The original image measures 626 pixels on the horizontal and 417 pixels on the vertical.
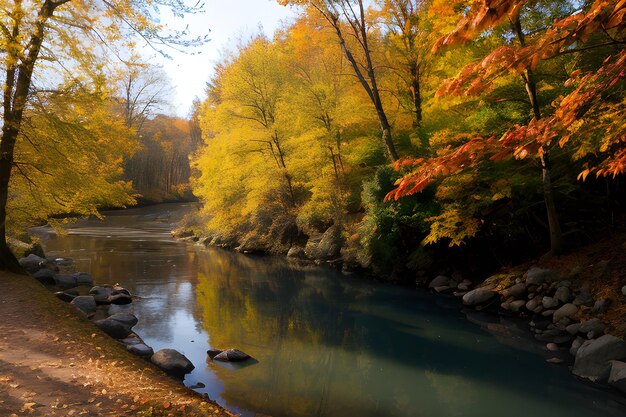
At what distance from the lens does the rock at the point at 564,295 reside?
8727 millimetres

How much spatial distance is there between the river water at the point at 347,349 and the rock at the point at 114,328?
21.8 inches

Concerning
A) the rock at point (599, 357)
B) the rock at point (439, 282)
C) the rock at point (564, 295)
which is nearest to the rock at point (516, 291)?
the rock at point (564, 295)

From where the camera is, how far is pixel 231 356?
7.01 meters

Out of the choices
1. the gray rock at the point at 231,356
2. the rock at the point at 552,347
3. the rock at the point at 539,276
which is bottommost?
the gray rock at the point at 231,356

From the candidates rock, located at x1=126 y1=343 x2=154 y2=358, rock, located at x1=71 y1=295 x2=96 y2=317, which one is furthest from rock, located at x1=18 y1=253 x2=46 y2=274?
rock, located at x1=126 y1=343 x2=154 y2=358

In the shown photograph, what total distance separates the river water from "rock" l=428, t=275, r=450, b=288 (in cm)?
48

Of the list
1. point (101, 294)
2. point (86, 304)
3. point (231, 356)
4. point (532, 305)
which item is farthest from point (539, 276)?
point (101, 294)

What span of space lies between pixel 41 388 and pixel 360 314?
721 centimetres

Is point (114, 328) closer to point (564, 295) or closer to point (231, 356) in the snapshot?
point (231, 356)

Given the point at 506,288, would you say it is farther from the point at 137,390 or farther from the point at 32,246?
the point at 32,246

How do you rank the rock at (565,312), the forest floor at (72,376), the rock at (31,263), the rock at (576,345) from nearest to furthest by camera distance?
the forest floor at (72,376) < the rock at (576,345) < the rock at (565,312) < the rock at (31,263)

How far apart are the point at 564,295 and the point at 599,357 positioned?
2.63 m

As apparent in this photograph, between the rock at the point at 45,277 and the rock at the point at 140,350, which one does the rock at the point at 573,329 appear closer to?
the rock at the point at 140,350

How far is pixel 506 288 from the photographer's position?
10.3m
